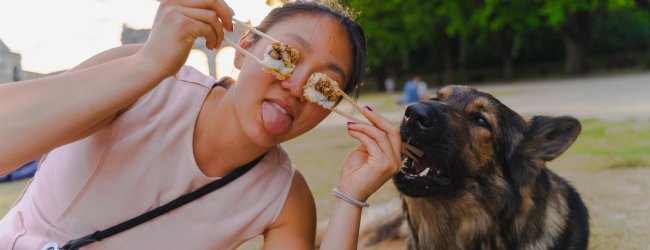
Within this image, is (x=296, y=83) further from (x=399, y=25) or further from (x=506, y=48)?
(x=506, y=48)

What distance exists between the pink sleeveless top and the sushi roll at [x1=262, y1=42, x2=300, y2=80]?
1.68 feet

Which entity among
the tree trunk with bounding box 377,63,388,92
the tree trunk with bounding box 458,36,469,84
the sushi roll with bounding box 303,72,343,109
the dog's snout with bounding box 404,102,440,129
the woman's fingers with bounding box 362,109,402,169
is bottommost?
the tree trunk with bounding box 377,63,388,92

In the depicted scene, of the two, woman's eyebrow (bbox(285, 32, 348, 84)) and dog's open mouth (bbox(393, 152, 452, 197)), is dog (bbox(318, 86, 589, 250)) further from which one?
woman's eyebrow (bbox(285, 32, 348, 84))

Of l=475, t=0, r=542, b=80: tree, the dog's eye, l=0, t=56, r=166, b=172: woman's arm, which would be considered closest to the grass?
the dog's eye

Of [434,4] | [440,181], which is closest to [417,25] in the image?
[434,4]

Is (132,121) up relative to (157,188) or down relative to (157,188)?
up

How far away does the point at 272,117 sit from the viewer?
7.80 ft

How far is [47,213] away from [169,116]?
63 cm

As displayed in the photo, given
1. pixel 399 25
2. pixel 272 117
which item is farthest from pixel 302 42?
pixel 399 25

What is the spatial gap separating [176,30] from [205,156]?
31.4 inches

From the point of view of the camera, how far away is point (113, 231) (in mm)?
2480

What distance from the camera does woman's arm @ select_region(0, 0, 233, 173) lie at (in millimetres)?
1900

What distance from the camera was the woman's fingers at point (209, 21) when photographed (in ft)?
6.49

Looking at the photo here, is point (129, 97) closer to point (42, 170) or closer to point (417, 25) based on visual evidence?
point (42, 170)
